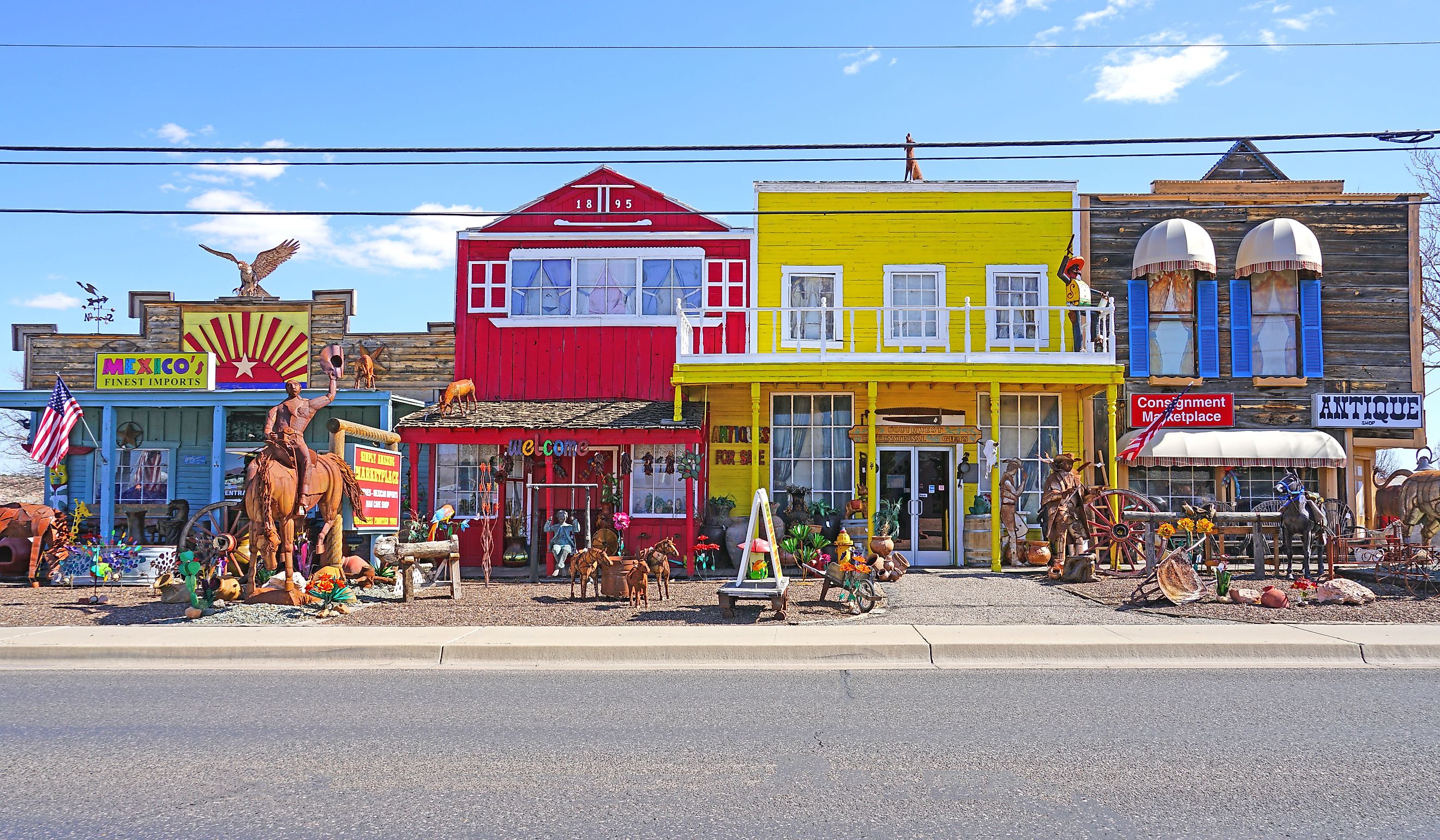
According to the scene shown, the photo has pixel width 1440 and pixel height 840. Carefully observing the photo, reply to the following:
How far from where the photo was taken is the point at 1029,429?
1772cm

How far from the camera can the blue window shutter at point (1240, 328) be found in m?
18.2

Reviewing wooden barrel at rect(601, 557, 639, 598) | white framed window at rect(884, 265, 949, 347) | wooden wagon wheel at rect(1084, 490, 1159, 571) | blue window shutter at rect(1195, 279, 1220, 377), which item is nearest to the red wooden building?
white framed window at rect(884, 265, 949, 347)

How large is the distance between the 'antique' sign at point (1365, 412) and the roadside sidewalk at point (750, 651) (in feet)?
31.4

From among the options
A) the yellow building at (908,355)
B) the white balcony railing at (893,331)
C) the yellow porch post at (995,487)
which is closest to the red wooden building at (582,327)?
the white balcony railing at (893,331)

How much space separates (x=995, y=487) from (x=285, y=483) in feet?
34.3

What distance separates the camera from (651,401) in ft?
57.7

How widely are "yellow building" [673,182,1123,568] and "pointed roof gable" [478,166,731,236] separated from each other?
5.63 ft

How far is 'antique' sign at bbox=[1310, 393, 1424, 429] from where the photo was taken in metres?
18.0

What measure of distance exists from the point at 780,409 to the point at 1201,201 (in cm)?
909

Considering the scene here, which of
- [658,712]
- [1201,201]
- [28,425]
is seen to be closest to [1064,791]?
[658,712]

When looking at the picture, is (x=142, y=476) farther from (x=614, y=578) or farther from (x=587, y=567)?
(x=614, y=578)

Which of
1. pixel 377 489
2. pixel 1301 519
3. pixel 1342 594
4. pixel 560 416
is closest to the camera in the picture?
pixel 1342 594

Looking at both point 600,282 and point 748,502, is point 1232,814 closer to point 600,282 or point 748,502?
point 748,502

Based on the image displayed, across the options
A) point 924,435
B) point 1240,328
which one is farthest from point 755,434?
point 1240,328
